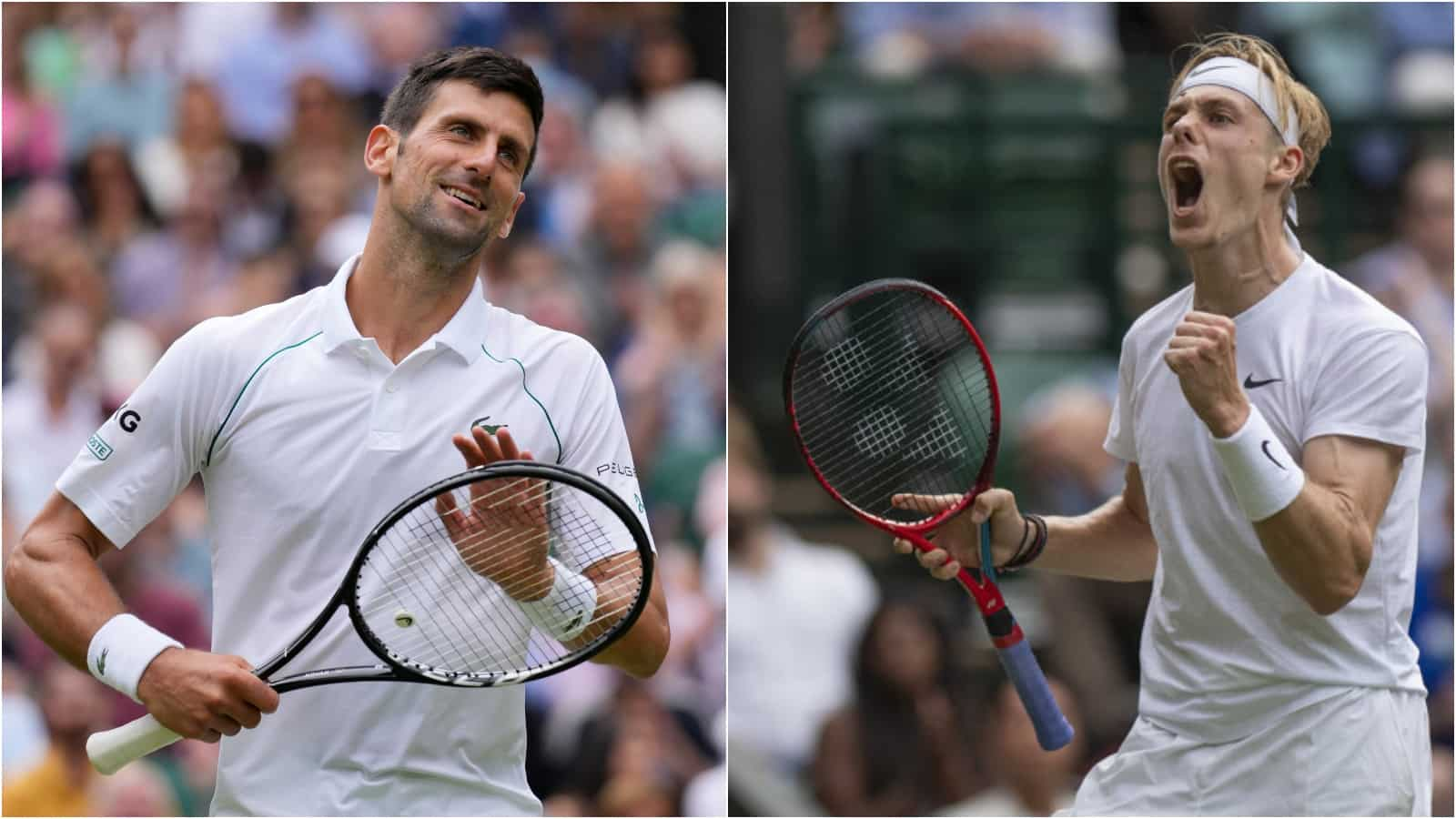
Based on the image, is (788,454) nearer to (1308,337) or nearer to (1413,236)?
(1413,236)

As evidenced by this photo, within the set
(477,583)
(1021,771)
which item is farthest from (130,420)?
(1021,771)

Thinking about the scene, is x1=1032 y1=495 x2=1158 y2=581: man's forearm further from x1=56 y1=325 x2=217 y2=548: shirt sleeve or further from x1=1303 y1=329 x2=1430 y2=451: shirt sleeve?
x1=56 y1=325 x2=217 y2=548: shirt sleeve

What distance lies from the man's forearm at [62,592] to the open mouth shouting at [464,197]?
82 centimetres

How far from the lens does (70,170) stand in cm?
755

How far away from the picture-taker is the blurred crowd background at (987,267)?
613cm

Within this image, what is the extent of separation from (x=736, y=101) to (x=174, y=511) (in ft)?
9.31

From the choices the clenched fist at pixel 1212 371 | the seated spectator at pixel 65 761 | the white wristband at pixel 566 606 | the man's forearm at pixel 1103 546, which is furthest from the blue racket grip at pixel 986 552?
the seated spectator at pixel 65 761

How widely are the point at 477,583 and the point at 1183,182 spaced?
53.8 inches

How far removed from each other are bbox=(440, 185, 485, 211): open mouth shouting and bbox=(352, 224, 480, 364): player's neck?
0.10m

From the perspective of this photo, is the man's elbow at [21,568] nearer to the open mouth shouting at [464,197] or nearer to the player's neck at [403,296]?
the player's neck at [403,296]

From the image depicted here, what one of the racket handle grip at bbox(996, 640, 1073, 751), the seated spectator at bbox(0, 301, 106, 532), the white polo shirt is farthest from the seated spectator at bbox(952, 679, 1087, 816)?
the seated spectator at bbox(0, 301, 106, 532)

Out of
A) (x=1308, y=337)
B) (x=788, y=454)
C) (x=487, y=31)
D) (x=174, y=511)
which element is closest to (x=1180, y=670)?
(x=1308, y=337)

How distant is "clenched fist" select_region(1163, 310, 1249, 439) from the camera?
2.97m

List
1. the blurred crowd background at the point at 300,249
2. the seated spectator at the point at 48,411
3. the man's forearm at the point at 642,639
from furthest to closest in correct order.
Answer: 1. the seated spectator at the point at 48,411
2. the blurred crowd background at the point at 300,249
3. the man's forearm at the point at 642,639
